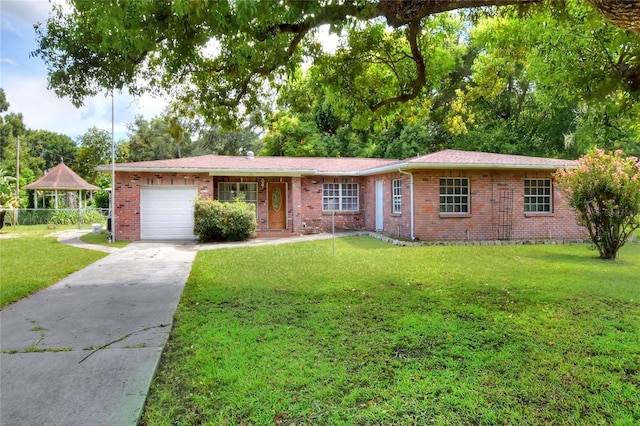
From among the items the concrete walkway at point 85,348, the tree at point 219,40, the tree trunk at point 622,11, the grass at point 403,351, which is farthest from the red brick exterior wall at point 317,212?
the tree trunk at point 622,11

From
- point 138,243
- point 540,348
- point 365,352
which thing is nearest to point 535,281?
point 540,348

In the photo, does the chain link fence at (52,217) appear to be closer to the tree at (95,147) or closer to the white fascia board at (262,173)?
the white fascia board at (262,173)

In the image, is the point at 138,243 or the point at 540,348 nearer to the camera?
the point at 540,348

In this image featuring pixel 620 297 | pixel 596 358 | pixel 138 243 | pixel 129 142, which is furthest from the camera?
pixel 129 142

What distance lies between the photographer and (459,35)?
25.4 metres

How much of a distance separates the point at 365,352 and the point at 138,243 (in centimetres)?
1278

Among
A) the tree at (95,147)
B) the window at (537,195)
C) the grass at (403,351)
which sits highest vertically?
the tree at (95,147)

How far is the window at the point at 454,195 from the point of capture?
47.4 feet

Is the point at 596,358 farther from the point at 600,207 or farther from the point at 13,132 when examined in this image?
the point at 13,132

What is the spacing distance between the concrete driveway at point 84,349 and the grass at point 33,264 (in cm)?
32

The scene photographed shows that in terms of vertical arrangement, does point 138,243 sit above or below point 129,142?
below

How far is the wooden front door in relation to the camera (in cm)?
1827

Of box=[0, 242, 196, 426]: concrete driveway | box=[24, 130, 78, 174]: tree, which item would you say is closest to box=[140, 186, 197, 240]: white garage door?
box=[0, 242, 196, 426]: concrete driveway

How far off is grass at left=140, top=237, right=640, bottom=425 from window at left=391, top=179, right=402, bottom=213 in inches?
286
